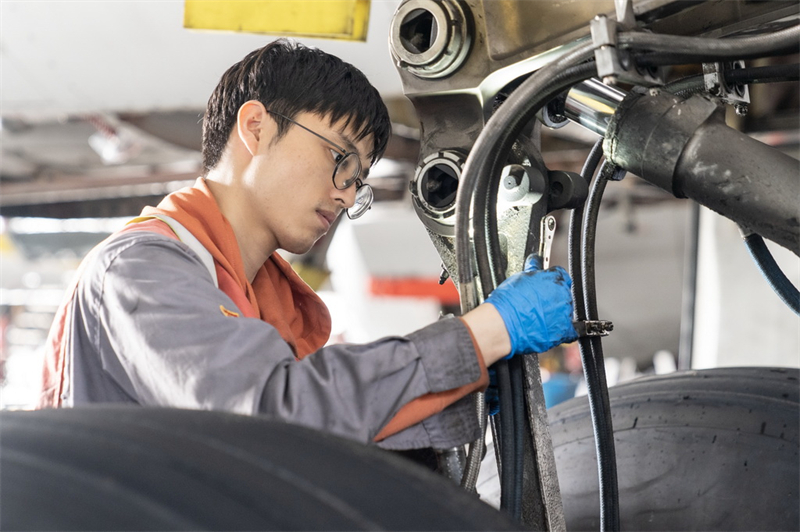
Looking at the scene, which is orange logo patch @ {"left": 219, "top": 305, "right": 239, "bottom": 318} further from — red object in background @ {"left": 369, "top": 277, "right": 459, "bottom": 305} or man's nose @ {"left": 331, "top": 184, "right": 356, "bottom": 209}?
red object in background @ {"left": 369, "top": 277, "right": 459, "bottom": 305}

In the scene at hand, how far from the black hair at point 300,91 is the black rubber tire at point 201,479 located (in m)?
0.53

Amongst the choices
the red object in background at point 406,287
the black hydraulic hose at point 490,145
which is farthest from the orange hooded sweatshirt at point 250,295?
the red object in background at point 406,287

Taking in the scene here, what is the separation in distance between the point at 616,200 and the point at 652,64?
486 centimetres

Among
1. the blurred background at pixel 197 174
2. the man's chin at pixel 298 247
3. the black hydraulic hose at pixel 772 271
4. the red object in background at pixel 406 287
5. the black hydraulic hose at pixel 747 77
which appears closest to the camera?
the black hydraulic hose at pixel 747 77

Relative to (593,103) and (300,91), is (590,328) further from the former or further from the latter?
(300,91)

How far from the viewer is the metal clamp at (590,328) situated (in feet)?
2.99

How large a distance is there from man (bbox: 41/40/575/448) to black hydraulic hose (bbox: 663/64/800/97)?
290 millimetres

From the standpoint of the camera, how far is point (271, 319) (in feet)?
3.60

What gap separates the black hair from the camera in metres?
1.02

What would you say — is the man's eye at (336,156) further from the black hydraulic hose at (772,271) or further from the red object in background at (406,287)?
the red object in background at (406,287)

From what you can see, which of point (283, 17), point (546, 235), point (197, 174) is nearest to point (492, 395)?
point (546, 235)

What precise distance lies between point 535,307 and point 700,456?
465mm

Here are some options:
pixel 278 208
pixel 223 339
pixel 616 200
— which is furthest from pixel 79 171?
pixel 223 339

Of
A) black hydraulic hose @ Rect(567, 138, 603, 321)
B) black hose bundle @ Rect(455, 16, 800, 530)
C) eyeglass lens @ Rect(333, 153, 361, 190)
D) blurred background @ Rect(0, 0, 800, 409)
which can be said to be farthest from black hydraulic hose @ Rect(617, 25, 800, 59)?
blurred background @ Rect(0, 0, 800, 409)
